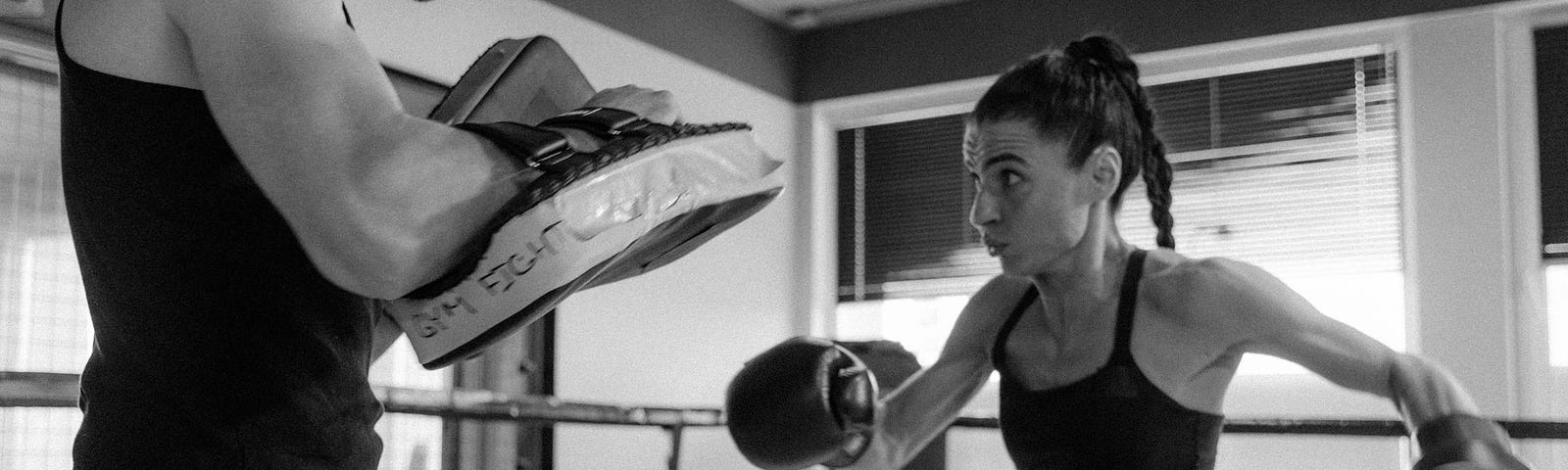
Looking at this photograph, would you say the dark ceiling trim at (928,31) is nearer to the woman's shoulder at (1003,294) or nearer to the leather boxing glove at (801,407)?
the woman's shoulder at (1003,294)

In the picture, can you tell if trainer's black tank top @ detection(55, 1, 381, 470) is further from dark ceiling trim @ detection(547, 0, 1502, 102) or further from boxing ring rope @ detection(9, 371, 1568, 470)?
dark ceiling trim @ detection(547, 0, 1502, 102)

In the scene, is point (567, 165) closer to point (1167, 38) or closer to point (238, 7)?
point (238, 7)

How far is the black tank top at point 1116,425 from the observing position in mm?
1983

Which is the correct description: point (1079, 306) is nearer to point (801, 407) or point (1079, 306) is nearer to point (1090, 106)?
point (1090, 106)

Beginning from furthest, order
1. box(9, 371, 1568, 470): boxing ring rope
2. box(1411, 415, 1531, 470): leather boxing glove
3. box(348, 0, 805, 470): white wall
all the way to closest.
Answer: box(348, 0, 805, 470): white wall < box(9, 371, 1568, 470): boxing ring rope < box(1411, 415, 1531, 470): leather boxing glove

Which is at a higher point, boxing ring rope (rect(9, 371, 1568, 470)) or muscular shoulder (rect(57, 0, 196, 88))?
muscular shoulder (rect(57, 0, 196, 88))

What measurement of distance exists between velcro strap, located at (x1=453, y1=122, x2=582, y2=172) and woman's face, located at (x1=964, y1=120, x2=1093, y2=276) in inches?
60.2

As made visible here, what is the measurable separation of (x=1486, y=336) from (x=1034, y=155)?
2916 mm

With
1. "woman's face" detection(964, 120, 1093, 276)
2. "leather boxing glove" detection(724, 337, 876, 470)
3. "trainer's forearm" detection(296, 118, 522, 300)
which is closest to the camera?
"trainer's forearm" detection(296, 118, 522, 300)

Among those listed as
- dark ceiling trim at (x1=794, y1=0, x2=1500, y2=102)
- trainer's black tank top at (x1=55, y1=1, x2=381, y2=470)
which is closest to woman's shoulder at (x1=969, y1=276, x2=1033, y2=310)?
trainer's black tank top at (x1=55, y1=1, x2=381, y2=470)

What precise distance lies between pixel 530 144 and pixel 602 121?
0.20ft

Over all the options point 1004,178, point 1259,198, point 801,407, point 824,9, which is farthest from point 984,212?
point 824,9

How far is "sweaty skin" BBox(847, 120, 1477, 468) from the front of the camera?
6.50ft

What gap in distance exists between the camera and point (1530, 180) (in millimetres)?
4352
